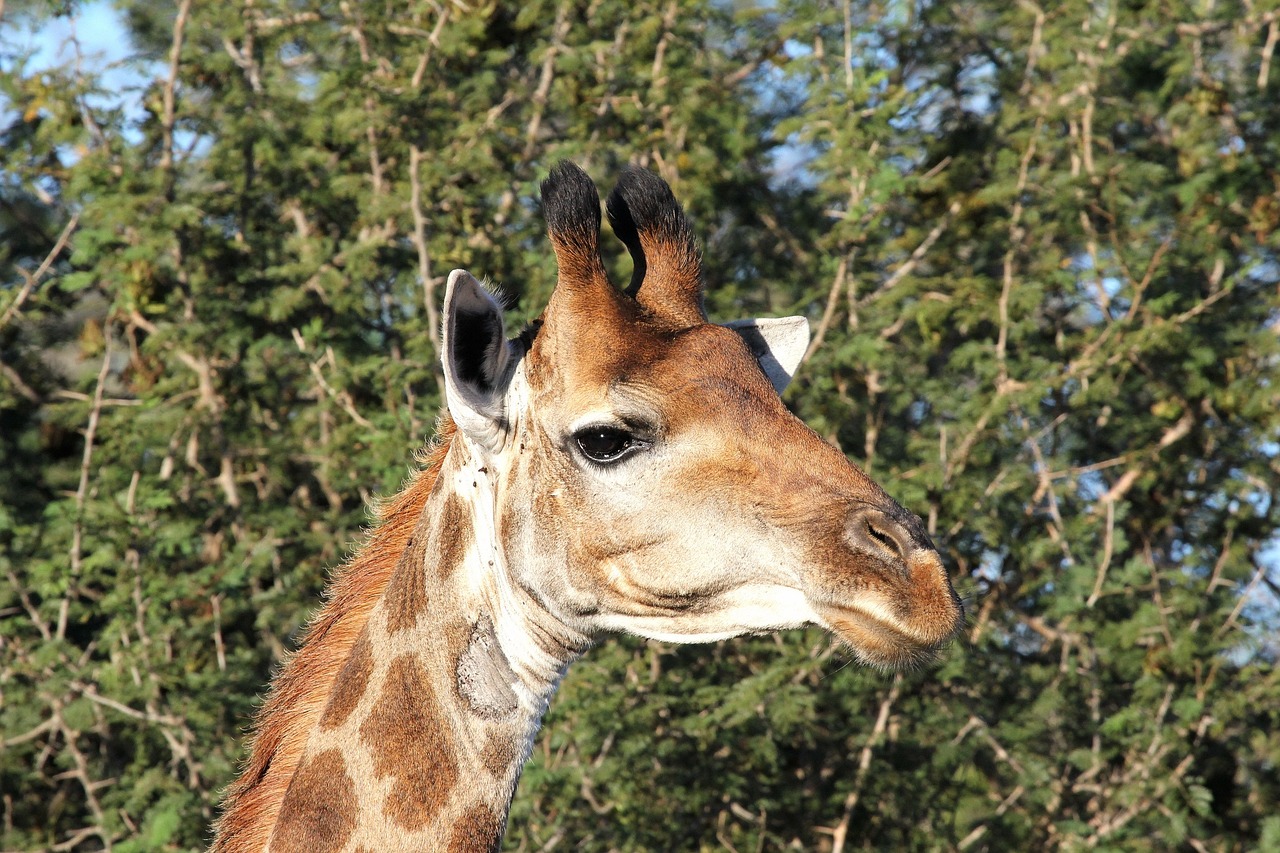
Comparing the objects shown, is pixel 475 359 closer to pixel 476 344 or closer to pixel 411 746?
pixel 476 344

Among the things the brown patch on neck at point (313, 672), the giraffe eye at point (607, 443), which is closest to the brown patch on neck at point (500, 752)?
the brown patch on neck at point (313, 672)

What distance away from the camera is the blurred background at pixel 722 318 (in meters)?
5.81

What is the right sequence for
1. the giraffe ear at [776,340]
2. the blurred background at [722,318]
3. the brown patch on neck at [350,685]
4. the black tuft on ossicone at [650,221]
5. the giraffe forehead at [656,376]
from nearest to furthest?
1. the giraffe forehead at [656,376]
2. the brown patch on neck at [350,685]
3. the black tuft on ossicone at [650,221]
4. the giraffe ear at [776,340]
5. the blurred background at [722,318]

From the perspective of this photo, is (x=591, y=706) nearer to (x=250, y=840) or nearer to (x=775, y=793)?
(x=775, y=793)

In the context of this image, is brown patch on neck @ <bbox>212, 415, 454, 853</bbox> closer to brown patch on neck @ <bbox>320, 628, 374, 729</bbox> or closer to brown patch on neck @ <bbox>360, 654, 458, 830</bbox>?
brown patch on neck @ <bbox>320, 628, 374, 729</bbox>

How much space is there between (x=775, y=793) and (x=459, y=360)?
4.10 m

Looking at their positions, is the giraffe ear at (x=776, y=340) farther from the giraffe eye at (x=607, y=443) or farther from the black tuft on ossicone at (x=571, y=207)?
the giraffe eye at (x=607, y=443)

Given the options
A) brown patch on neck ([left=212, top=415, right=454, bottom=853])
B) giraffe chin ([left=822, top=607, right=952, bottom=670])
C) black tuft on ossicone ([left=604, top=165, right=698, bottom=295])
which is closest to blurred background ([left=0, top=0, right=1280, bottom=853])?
brown patch on neck ([left=212, top=415, right=454, bottom=853])

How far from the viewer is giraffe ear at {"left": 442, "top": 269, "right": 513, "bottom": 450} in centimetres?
269

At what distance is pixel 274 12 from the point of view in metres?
6.63

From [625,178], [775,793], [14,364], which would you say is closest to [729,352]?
[625,178]

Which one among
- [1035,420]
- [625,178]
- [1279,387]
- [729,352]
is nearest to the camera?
[729,352]

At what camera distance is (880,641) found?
248 cm

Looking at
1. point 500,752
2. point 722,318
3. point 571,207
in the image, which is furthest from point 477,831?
point 722,318
